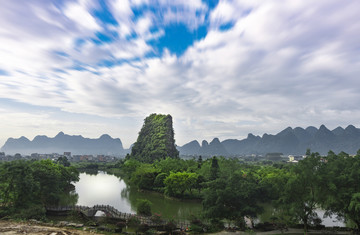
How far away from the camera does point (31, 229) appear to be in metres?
21.8

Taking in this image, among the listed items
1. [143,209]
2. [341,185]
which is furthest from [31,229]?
[341,185]

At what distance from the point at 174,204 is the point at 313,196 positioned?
26.4 meters

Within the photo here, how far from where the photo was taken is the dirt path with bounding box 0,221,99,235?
20953 millimetres

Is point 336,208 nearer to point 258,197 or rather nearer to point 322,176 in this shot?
point 322,176

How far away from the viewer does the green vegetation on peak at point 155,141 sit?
11054 cm

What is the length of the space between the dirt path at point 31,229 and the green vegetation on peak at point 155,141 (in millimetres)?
79010

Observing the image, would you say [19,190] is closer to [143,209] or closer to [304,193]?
[143,209]

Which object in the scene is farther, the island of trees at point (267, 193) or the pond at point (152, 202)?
the pond at point (152, 202)

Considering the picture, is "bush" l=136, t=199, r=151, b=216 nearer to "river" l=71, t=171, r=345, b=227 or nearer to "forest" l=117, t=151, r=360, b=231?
"river" l=71, t=171, r=345, b=227

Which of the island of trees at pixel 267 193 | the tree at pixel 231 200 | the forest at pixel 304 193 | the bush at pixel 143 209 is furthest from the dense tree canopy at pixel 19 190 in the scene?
the forest at pixel 304 193

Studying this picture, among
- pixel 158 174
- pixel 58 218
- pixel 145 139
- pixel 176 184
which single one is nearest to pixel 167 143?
pixel 145 139

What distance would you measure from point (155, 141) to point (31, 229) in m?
97.7

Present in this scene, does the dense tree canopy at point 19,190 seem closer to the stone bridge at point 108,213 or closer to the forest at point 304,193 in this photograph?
the stone bridge at point 108,213

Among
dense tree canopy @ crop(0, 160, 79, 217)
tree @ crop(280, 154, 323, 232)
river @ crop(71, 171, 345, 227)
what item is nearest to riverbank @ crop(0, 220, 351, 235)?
dense tree canopy @ crop(0, 160, 79, 217)
